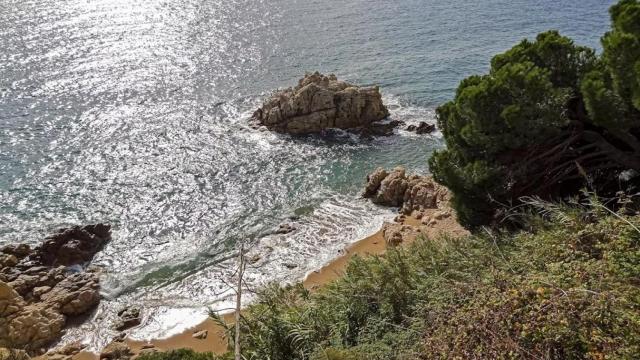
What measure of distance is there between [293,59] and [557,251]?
3935cm

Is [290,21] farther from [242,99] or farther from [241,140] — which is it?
[241,140]

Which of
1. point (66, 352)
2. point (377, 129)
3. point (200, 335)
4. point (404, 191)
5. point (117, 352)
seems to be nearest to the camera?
point (117, 352)

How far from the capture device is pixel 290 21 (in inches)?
2196

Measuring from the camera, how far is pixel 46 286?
74.6ft

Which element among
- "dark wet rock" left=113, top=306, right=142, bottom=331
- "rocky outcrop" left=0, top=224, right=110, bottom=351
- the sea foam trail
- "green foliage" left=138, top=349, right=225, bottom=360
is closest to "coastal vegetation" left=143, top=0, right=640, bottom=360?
"green foliage" left=138, top=349, right=225, bottom=360

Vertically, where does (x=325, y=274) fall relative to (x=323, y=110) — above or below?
below

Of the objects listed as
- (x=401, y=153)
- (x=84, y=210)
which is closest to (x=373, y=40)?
(x=401, y=153)

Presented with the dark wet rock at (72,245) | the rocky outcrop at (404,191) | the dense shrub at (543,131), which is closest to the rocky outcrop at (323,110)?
the rocky outcrop at (404,191)

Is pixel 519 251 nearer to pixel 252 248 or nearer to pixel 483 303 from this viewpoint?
pixel 483 303

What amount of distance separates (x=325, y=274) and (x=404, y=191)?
749 cm

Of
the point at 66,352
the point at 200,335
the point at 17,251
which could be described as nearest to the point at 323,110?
the point at 200,335

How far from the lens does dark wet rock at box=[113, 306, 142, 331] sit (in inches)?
820

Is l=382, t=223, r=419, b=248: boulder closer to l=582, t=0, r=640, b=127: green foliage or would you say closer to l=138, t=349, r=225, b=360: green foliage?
l=582, t=0, r=640, b=127: green foliage

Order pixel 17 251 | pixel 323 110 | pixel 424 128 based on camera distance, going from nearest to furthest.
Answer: pixel 17 251 → pixel 424 128 → pixel 323 110
